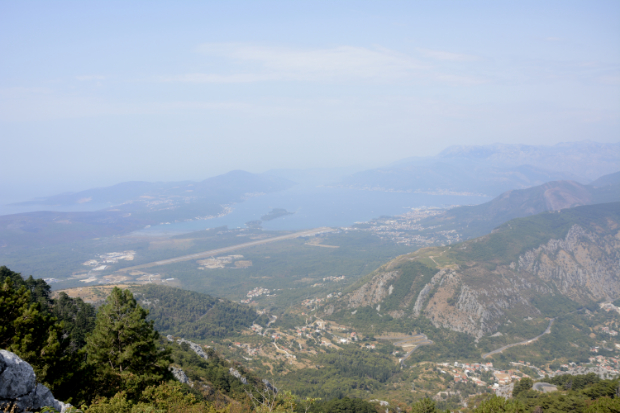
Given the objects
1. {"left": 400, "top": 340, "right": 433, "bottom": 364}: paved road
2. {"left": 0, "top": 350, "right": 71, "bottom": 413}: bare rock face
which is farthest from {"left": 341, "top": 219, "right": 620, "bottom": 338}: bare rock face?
{"left": 0, "top": 350, "right": 71, "bottom": 413}: bare rock face

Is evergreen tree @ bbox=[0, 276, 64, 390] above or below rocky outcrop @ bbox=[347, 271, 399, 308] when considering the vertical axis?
above

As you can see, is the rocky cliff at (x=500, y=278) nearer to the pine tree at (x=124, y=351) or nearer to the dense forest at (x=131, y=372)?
the dense forest at (x=131, y=372)

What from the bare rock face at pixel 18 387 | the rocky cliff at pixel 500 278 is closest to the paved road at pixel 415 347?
the rocky cliff at pixel 500 278

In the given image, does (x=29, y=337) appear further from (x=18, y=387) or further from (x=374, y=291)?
(x=374, y=291)

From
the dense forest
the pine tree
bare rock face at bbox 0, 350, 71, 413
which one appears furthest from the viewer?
the pine tree

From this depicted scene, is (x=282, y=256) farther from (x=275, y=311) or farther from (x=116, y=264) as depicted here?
(x=116, y=264)

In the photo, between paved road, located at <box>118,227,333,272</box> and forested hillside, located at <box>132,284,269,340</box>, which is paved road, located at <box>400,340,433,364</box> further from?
paved road, located at <box>118,227,333,272</box>

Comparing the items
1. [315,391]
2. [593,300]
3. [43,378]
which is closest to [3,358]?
[43,378]
